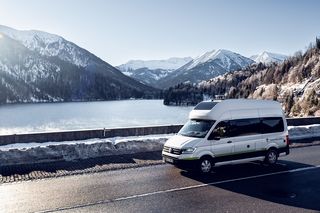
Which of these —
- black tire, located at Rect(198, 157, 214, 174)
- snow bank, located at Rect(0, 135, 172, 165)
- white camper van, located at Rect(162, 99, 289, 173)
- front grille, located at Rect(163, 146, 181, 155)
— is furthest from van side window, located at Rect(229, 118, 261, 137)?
snow bank, located at Rect(0, 135, 172, 165)

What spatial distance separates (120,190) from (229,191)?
10.8ft

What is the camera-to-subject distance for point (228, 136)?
1401 cm

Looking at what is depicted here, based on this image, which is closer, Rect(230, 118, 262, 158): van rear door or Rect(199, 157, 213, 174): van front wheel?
Rect(199, 157, 213, 174): van front wheel

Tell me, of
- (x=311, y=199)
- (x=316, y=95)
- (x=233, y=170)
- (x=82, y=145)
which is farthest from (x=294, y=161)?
(x=316, y=95)

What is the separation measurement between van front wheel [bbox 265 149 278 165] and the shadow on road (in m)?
0.28

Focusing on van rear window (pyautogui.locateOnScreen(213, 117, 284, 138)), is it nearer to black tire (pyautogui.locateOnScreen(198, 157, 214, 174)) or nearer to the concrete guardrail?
black tire (pyautogui.locateOnScreen(198, 157, 214, 174))

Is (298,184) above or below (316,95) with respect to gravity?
below

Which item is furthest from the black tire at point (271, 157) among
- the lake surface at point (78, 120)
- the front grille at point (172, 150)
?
the lake surface at point (78, 120)

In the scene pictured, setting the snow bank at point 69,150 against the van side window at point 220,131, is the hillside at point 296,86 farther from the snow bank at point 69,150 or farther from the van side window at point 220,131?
the van side window at point 220,131

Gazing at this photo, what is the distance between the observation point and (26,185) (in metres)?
11.8

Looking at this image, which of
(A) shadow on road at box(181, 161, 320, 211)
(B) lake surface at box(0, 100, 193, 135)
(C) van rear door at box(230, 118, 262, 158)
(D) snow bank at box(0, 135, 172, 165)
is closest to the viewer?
(A) shadow on road at box(181, 161, 320, 211)

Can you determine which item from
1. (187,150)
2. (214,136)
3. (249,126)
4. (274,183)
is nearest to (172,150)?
(187,150)

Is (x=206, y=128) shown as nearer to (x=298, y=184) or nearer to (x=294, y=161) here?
(x=298, y=184)

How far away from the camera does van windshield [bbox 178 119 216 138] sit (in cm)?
1370
